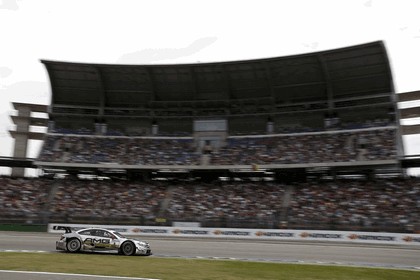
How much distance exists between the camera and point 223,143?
45.0m

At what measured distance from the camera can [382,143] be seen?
38.6 m

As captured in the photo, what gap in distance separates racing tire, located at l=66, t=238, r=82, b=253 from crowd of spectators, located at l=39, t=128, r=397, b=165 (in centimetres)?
2521

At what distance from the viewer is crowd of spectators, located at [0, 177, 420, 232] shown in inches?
1309

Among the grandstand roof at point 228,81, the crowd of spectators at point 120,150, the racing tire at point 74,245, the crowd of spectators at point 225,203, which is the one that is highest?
the grandstand roof at point 228,81

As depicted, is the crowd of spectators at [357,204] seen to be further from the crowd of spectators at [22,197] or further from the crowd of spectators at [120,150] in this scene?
the crowd of spectators at [22,197]

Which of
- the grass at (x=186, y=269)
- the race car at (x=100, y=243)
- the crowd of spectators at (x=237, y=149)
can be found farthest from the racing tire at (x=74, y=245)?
the crowd of spectators at (x=237, y=149)

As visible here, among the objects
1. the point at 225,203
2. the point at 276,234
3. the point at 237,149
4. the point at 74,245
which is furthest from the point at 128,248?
the point at 237,149

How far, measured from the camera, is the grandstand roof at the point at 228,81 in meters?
40.0

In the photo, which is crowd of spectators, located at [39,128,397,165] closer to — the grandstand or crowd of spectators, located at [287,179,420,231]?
the grandstand

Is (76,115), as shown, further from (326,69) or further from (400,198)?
(400,198)

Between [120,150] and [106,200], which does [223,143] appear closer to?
[120,150]

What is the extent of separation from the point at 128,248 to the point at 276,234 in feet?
56.7

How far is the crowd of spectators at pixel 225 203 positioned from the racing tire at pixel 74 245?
17257 millimetres

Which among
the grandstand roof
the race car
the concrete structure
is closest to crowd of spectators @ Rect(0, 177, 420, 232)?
the concrete structure
